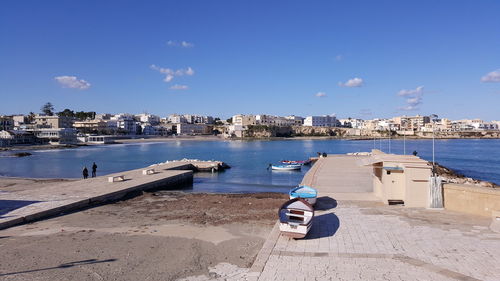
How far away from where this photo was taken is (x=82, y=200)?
16438mm

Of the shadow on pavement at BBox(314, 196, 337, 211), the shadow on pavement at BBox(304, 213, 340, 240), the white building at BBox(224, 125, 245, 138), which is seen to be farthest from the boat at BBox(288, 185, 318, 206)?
the white building at BBox(224, 125, 245, 138)

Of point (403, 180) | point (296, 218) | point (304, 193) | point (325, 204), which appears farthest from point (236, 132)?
point (296, 218)

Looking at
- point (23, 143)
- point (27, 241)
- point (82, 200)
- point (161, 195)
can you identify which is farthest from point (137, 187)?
point (23, 143)

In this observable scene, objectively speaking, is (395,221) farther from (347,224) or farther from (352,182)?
(352,182)

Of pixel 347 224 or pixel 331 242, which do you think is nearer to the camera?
pixel 331 242

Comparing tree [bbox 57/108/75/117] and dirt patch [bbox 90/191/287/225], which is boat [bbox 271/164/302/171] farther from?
tree [bbox 57/108/75/117]

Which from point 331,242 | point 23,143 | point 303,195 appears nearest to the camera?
point 331,242

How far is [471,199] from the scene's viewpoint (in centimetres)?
1194

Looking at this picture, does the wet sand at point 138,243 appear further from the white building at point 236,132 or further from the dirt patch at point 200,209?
the white building at point 236,132

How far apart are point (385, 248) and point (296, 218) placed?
247cm

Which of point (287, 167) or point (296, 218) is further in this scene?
point (287, 167)

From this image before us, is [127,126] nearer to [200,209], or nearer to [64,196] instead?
[64,196]

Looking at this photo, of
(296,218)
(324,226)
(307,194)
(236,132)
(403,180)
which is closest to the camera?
(296,218)

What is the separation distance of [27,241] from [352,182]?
15556 mm
